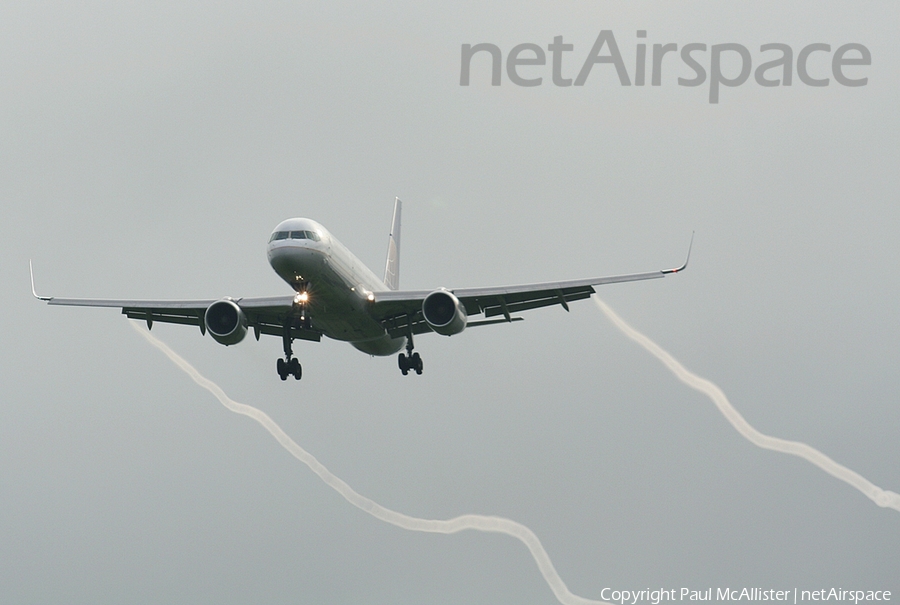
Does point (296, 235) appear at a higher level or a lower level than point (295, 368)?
higher

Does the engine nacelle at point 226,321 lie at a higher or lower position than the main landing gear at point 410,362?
higher

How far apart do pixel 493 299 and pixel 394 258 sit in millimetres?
16787

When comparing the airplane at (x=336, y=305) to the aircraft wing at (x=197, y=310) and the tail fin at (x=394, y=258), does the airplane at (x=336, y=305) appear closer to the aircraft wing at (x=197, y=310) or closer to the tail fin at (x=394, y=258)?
the aircraft wing at (x=197, y=310)

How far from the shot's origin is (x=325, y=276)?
3838 cm

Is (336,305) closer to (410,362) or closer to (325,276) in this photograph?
(325,276)

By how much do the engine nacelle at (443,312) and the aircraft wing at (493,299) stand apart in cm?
49

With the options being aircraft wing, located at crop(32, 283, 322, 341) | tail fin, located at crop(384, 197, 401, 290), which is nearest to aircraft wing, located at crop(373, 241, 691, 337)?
aircraft wing, located at crop(32, 283, 322, 341)

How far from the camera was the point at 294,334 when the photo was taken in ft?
149

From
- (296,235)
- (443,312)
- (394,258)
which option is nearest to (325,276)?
(296,235)

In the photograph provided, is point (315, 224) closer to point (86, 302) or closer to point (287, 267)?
point (287, 267)

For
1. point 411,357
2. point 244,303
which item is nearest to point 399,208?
point 411,357

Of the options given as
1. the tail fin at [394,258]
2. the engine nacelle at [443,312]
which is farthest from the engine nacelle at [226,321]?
the tail fin at [394,258]

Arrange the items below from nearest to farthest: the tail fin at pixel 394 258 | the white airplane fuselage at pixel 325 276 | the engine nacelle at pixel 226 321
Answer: the white airplane fuselage at pixel 325 276
the engine nacelle at pixel 226 321
the tail fin at pixel 394 258

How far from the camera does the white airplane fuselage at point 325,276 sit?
37.7 meters
